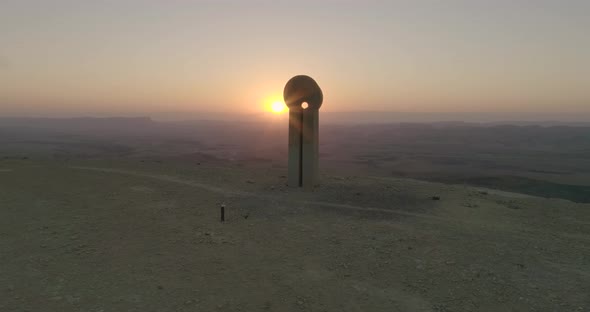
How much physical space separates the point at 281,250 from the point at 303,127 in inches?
369

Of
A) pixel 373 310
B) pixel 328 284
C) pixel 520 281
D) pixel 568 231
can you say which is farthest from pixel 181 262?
Result: pixel 568 231

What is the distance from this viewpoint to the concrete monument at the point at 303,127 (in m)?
19.9

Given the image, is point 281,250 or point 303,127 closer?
point 281,250

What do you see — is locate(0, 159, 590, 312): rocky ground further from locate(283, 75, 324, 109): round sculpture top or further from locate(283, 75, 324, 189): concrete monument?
locate(283, 75, 324, 109): round sculpture top

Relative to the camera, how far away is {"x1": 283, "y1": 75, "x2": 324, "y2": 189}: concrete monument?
19938 mm

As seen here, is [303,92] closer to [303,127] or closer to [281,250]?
[303,127]

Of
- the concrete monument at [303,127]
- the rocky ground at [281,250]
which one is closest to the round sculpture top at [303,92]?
the concrete monument at [303,127]

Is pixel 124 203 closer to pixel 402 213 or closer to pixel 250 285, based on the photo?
pixel 250 285

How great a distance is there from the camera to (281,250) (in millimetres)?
11945

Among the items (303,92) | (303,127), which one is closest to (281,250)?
(303,127)

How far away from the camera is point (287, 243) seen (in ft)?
41.1

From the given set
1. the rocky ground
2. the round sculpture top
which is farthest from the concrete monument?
the rocky ground

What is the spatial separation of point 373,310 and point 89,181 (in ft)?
58.9

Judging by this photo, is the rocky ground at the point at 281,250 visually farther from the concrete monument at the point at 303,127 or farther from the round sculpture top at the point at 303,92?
the round sculpture top at the point at 303,92
